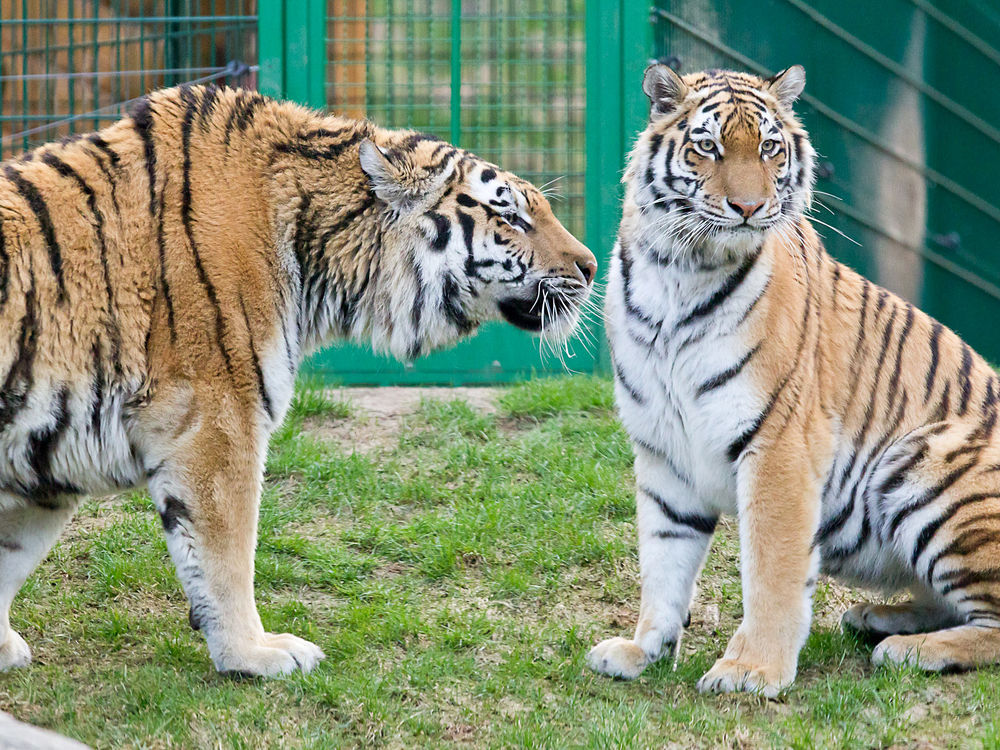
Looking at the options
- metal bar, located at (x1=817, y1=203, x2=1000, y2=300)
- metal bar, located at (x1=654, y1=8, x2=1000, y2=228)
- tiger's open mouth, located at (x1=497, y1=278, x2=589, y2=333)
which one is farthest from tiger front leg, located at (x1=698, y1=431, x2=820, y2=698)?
metal bar, located at (x1=817, y1=203, x2=1000, y2=300)

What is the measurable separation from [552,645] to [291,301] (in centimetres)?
134

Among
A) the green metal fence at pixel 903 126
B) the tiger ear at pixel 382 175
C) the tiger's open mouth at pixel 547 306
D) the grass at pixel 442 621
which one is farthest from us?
the green metal fence at pixel 903 126

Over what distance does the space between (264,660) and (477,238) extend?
1.38 meters

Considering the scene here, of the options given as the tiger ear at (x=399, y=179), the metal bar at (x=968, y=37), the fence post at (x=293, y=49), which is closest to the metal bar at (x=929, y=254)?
the metal bar at (x=968, y=37)

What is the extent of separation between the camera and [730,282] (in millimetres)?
3672

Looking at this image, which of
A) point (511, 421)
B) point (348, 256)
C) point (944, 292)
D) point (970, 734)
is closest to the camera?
point (970, 734)

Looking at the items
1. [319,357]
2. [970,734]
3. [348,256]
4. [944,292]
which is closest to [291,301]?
[348,256]

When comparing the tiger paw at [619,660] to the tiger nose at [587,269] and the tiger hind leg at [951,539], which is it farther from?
the tiger nose at [587,269]

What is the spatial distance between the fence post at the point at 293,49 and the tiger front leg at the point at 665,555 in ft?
11.2

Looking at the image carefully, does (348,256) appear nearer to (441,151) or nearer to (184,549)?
(441,151)

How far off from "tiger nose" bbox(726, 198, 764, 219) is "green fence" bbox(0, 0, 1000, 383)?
292 cm

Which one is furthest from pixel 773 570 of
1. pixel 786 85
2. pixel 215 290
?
pixel 215 290

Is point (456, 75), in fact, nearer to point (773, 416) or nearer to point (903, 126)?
point (903, 126)

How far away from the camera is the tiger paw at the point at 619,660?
12.2 feet
